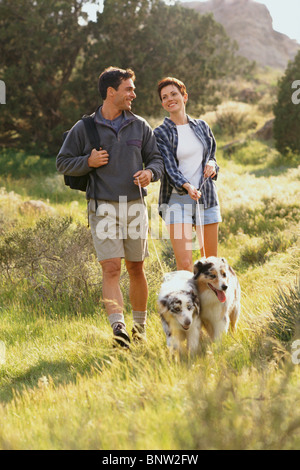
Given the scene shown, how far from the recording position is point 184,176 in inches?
185

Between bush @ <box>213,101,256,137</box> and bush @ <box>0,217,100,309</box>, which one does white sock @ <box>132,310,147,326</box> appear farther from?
bush @ <box>213,101,256,137</box>

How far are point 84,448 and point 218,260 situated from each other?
1.79 metres

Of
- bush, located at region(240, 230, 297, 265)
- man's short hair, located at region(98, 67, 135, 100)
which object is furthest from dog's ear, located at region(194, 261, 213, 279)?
bush, located at region(240, 230, 297, 265)

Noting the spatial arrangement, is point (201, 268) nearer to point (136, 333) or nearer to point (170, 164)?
point (136, 333)

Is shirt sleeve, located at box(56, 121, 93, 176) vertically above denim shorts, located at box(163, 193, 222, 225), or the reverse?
shirt sleeve, located at box(56, 121, 93, 176)

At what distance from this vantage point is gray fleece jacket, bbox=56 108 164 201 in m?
4.33

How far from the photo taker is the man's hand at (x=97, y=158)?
4.19m

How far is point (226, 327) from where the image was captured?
394 centimetres

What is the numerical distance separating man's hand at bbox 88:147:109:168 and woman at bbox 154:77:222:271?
0.69 metres

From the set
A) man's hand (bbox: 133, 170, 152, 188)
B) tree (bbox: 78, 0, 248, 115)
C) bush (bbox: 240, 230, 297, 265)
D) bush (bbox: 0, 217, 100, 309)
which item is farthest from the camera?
tree (bbox: 78, 0, 248, 115)

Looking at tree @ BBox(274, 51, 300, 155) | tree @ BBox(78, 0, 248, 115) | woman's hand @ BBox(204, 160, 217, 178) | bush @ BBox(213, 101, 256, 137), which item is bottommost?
woman's hand @ BBox(204, 160, 217, 178)

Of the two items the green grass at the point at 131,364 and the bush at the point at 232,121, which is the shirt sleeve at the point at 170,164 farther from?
the bush at the point at 232,121

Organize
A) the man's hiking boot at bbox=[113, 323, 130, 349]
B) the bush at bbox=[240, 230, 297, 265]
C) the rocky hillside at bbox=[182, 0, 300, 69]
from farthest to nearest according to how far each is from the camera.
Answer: the rocky hillside at bbox=[182, 0, 300, 69], the bush at bbox=[240, 230, 297, 265], the man's hiking boot at bbox=[113, 323, 130, 349]

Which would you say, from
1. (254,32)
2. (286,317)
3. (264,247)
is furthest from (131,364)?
(254,32)
